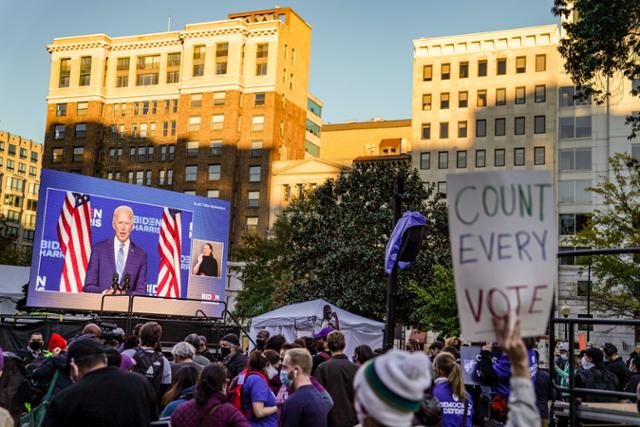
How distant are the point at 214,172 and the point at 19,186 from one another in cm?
6043

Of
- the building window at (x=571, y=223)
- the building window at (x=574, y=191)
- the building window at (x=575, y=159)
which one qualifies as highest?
the building window at (x=575, y=159)

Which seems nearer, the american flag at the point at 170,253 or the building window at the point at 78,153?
the american flag at the point at 170,253

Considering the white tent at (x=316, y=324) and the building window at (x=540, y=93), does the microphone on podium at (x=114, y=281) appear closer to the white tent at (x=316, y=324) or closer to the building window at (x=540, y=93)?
the white tent at (x=316, y=324)

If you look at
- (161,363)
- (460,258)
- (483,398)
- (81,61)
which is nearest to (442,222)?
(483,398)

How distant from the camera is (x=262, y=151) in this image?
277 feet

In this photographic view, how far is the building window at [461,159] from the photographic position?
7112 cm

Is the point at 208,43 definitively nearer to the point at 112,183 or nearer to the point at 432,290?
the point at 432,290

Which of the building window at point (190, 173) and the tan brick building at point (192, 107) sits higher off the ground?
the tan brick building at point (192, 107)

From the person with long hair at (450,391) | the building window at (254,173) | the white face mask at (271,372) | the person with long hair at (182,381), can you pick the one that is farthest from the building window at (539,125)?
the person with long hair at (182,381)

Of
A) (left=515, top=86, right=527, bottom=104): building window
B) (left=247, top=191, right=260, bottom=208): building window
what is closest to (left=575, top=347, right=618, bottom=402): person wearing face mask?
(left=515, top=86, right=527, bottom=104): building window

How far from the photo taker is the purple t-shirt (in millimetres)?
7926

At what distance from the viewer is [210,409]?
593cm

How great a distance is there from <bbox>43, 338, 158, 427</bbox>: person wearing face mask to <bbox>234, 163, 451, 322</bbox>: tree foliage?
118 ft

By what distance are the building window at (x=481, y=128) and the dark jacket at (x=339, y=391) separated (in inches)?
2522
